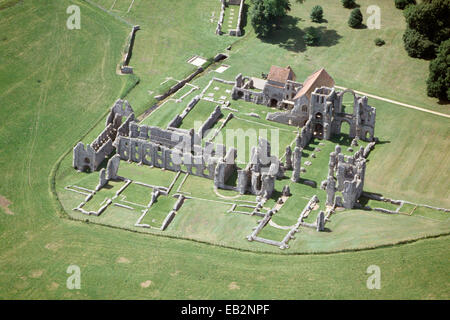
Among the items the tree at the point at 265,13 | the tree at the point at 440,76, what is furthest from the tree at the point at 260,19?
the tree at the point at 440,76

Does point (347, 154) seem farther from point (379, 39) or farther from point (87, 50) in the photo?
point (87, 50)

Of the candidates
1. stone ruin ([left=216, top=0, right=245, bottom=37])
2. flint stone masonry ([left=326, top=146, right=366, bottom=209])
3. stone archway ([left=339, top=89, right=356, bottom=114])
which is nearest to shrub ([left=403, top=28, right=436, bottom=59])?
stone archway ([left=339, top=89, right=356, bottom=114])

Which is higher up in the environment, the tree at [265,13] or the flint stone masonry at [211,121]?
the tree at [265,13]

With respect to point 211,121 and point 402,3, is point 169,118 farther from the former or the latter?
point 402,3

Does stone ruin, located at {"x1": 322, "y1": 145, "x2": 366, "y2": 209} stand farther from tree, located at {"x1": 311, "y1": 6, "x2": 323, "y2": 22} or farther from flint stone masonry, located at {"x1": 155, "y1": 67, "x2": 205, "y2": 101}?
tree, located at {"x1": 311, "y1": 6, "x2": 323, "y2": 22}

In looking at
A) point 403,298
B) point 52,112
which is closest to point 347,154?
point 403,298

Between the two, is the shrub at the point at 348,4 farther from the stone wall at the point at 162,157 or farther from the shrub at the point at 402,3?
the stone wall at the point at 162,157

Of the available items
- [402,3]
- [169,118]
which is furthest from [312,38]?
[169,118]
